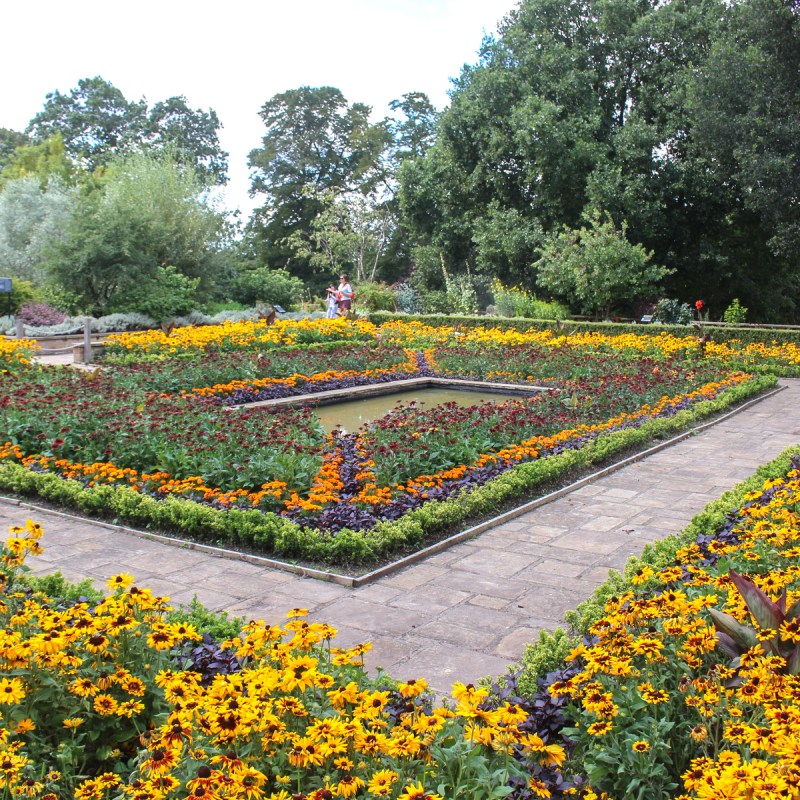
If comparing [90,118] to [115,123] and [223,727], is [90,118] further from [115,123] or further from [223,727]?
[223,727]

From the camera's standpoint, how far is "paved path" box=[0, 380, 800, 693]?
3437mm

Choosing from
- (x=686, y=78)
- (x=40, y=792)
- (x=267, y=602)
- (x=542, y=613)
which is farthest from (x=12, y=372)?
(x=686, y=78)

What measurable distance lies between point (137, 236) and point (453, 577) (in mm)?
15836

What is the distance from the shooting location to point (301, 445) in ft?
19.4

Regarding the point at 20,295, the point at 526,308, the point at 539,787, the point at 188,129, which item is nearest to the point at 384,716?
the point at 539,787

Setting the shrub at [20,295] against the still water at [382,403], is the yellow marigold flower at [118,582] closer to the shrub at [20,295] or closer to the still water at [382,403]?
the still water at [382,403]

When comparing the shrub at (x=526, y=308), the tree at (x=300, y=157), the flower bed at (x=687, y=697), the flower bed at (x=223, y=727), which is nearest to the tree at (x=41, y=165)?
the tree at (x=300, y=157)

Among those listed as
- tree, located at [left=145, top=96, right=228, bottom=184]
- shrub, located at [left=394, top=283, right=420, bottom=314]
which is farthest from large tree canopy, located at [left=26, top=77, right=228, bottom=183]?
shrub, located at [left=394, top=283, right=420, bottom=314]

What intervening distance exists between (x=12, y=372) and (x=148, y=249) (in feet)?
31.6

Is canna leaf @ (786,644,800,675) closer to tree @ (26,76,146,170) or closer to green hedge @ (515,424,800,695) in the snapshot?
green hedge @ (515,424,800,695)

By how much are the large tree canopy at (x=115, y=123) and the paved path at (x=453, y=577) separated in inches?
1553

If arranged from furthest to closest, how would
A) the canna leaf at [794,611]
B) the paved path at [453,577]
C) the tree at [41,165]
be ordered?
the tree at [41,165], the paved path at [453,577], the canna leaf at [794,611]

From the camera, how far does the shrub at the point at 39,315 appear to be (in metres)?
17.5

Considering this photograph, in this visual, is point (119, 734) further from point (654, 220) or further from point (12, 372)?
point (654, 220)
